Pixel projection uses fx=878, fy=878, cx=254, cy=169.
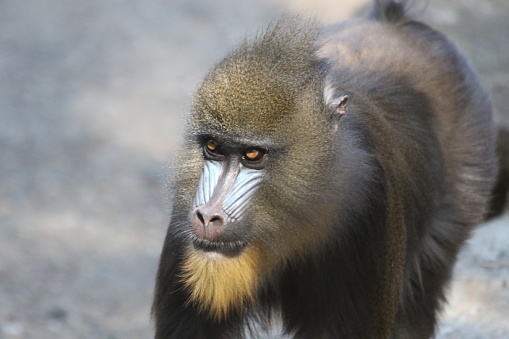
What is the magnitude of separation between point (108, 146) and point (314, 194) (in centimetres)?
545

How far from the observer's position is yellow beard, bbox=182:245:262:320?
10.4 feet

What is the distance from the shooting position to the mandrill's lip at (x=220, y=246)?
10.1 ft

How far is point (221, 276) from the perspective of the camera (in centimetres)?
320

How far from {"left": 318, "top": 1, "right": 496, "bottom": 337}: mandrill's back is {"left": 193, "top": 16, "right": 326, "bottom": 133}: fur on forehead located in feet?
1.26

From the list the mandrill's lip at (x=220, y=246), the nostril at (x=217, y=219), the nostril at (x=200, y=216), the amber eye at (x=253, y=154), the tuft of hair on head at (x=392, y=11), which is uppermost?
the tuft of hair on head at (x=392, y=11)

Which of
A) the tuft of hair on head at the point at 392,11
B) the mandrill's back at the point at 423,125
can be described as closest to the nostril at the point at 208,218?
the mandrill's back at the point at 423,125

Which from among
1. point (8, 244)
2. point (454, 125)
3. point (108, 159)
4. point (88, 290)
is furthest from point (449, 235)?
point (108, 159)

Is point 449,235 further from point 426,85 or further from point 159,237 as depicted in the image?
point 159,237

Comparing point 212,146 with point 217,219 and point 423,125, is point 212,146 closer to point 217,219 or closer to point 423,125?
point 217,219

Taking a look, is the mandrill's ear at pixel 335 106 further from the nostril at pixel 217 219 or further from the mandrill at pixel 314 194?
the nostril at pixel 217 219

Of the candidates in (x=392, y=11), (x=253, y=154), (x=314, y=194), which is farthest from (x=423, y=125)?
(x=253, y=154)

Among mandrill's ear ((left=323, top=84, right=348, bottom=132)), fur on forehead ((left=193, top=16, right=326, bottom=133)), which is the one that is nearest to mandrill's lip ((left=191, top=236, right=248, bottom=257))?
fur on forehead ((left=193, top=16, right=326, bottom=133))

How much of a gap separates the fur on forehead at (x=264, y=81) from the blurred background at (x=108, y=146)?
311 mm

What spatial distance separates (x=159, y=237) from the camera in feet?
24.4
